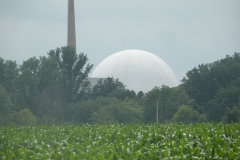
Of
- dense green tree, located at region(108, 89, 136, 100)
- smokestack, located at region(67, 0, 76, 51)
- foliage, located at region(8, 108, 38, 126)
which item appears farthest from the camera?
smokestack, located at region(67, 0, 76, 51)

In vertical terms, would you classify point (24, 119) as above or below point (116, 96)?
below

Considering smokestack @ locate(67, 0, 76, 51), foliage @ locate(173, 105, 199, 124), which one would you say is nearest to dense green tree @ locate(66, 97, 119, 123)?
foliage @ locate(173, 105, 199, 124)

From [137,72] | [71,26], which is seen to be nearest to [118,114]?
[71,26]

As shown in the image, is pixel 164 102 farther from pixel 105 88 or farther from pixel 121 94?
pixel 105 88

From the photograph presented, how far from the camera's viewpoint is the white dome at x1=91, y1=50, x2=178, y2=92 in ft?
284

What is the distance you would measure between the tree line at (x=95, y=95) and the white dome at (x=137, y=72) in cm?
1261

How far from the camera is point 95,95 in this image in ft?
232

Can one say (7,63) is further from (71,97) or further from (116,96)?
(116,96)

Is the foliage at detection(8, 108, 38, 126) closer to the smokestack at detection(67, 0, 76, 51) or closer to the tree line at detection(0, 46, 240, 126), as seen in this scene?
the tree line at detection(0, 46, 240, 126)

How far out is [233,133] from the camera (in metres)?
17.8

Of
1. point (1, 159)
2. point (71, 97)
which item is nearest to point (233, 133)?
point (1, 159)

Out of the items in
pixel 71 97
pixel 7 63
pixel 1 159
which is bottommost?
pixel 1 159

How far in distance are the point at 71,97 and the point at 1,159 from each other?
55806 mm

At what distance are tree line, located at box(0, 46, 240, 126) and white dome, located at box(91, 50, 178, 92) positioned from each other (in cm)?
1261
